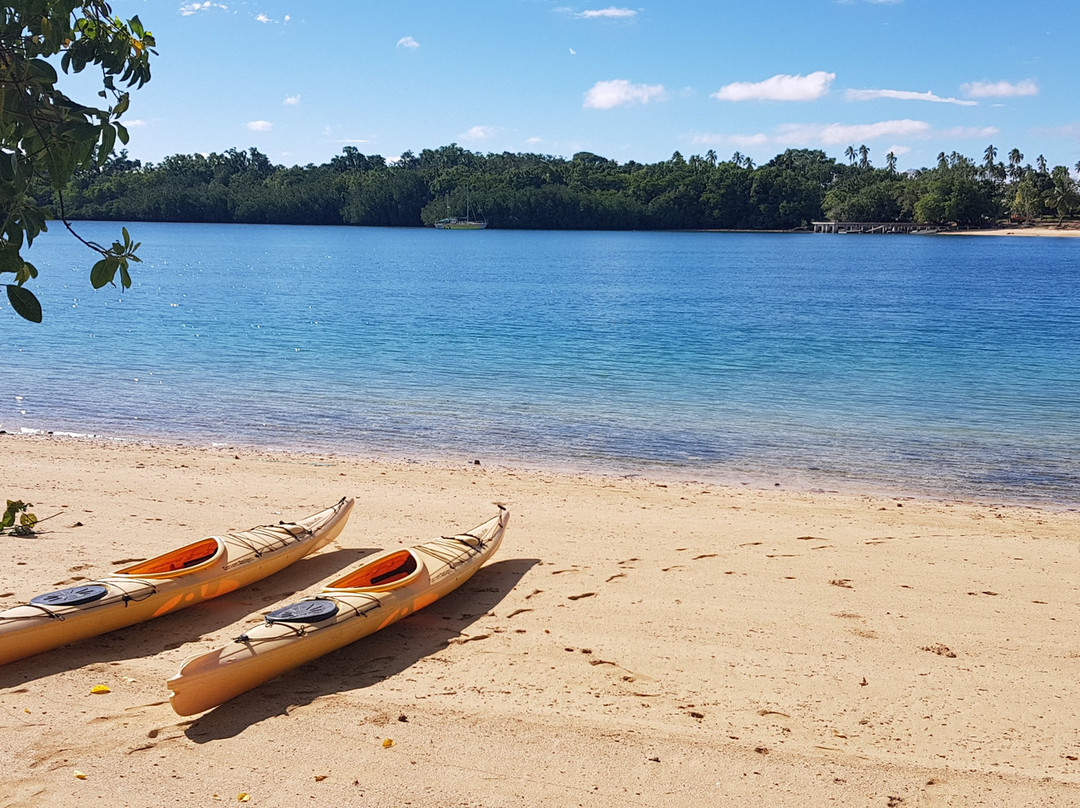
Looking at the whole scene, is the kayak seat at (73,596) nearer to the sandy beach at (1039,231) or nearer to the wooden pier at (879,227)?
the sandy beach at (1039,231)

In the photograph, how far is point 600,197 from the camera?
177250 millimetres

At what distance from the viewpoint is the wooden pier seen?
164 metres

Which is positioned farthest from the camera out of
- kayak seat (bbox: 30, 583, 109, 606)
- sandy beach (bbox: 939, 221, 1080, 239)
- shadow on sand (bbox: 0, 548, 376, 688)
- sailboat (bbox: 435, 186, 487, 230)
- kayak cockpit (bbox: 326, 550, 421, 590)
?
sailboat (bbox: 435, 186, 487, 230)

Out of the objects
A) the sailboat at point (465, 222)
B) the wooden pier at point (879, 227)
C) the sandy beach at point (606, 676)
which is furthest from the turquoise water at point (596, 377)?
the sailboat at point (465, 222)

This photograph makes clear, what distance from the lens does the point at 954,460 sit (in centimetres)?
1457

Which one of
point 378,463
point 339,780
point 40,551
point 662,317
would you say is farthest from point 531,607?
point 662,317

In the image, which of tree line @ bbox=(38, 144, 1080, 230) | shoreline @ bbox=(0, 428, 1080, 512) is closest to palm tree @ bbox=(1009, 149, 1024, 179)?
tree line @ bbox=(38, 144, 1080, 230)

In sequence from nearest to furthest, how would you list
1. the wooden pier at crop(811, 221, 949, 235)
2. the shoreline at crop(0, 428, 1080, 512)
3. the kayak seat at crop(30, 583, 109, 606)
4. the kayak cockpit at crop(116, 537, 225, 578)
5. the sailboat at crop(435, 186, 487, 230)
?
the kayak seat at crop(30, 583, 109, 606), the kayak cockpit at crop(116, 537, 225, 578), the shoreline at crop(0, 428, 1080, 512), the wooden pier at crop(811, 221, 949, 235), the sailboat at crop(435, 186, 487, 230)

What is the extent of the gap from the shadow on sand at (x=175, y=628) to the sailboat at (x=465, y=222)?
578 ft

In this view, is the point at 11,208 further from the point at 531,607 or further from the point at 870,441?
the point at 870,441

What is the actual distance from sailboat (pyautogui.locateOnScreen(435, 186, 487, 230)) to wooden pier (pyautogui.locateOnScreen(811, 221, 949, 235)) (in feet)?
218

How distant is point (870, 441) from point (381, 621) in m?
11.7

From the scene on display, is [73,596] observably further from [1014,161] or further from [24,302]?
[1014,161]

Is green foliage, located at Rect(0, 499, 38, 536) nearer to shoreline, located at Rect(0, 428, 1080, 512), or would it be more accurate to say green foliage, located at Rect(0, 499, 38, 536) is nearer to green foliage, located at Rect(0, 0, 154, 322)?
shoreline, located at Rect(0, 428, 1080, 512)
